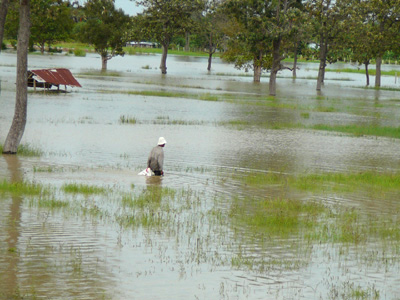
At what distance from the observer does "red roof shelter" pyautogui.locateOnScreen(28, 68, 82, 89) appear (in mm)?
47250

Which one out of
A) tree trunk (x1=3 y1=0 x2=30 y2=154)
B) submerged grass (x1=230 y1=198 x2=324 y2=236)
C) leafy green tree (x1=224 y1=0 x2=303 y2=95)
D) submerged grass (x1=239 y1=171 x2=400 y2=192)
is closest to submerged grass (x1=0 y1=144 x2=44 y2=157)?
tree trunk (x1=3 y1=0 x2=30 y2=154)

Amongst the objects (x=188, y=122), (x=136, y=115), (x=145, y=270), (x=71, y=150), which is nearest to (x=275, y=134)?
(x=188, y=122)

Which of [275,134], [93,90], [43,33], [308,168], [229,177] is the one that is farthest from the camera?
[43,33]

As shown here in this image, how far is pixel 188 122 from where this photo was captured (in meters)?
34.6

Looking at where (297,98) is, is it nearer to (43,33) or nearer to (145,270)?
(145,270)

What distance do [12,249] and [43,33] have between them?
4380 inches

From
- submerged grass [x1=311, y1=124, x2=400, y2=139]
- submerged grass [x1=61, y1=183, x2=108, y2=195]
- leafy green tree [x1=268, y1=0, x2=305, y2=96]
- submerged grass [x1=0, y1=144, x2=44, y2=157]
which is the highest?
leafy green tree [x1=268, y1=0, x2=305, y2=96]

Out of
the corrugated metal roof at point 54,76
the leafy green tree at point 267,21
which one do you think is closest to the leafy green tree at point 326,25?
the leafy green tree at point 267,21

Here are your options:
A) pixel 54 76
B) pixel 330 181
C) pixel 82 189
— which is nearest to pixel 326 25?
pixel 54 76

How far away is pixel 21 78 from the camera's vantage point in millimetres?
20266

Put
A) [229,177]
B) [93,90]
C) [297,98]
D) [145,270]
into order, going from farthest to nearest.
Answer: [297,98] < [93,90] < [229,177] < [145,270]

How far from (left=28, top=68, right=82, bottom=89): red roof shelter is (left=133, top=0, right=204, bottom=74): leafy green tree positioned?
33.4 meters

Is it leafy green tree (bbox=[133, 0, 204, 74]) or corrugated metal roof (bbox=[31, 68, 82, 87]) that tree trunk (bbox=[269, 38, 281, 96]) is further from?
leafy green tree (bbox=[133, 0, 204, 74])

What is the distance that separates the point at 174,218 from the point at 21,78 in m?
8.80
